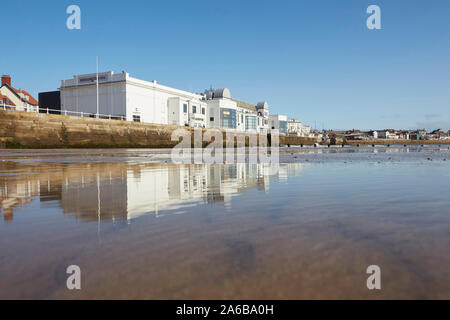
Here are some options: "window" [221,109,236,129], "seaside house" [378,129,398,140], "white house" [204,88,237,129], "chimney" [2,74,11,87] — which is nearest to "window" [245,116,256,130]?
"white house" [204,88,237,129]

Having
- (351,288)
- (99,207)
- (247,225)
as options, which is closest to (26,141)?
(99,207)

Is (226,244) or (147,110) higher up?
(147,110)

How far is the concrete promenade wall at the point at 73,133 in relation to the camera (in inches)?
959

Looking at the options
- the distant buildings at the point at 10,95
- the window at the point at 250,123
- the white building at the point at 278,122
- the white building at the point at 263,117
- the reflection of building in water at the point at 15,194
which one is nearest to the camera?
the reflection of building in water at the point at 15,194

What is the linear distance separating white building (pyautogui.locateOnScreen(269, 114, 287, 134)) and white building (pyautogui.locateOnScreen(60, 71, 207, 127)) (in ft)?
194

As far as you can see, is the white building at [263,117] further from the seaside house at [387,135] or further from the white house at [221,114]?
the seaside house at [387,135]

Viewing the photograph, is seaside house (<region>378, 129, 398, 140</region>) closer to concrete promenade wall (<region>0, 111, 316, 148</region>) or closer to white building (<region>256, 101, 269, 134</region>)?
white building (<region>256, 101, 269, 134</region>)

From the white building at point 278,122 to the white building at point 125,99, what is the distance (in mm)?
→ 59154

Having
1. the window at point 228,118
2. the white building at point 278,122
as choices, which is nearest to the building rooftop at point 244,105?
the white building at point 278,122

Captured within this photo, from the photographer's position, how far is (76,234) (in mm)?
3236

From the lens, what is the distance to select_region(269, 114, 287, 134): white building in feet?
376

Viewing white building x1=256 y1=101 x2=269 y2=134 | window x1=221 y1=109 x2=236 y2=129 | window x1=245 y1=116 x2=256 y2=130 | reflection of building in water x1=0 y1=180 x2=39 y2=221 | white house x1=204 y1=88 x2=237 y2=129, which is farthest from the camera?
white building x1=256 y1=101 x2=269 y2=134

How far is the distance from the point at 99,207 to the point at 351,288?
3.94 metres
